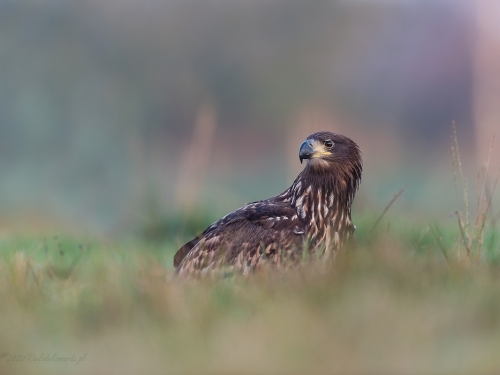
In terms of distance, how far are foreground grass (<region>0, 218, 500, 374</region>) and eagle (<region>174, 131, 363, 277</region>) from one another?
79cm

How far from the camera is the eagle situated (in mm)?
4332

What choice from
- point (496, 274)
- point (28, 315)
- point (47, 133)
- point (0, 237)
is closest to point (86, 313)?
point (28, 315)

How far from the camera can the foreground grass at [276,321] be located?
2568 mm

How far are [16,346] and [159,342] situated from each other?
1.91ft

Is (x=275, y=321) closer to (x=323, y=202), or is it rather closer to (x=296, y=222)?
(x=296, y=222)

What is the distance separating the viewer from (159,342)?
277 cm

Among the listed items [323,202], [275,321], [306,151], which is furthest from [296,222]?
[275,321]

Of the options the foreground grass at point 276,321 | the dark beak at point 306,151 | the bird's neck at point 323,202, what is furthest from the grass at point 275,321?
the dark beak at point 306,151

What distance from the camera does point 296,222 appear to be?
4512mm

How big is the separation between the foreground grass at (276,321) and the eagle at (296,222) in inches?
31.1

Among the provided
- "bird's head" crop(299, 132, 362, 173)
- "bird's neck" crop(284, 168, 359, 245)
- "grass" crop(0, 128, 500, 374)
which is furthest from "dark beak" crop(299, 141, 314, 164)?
"grass" crop(0, 128, 500, 374)

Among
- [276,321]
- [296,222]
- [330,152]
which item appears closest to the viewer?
[276,321]

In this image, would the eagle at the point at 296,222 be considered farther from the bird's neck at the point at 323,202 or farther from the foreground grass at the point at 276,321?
the foreground grass at the point at 276,321

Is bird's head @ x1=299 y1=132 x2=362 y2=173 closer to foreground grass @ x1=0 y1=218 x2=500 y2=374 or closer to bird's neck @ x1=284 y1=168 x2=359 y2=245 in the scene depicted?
bird's neck @ x1=284 y1=168 x2=359 y2=245
